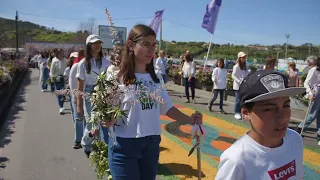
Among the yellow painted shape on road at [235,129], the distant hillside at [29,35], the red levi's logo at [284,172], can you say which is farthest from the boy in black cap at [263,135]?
the distant hillside at [29,35]

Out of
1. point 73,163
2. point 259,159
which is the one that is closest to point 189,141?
point 73,163

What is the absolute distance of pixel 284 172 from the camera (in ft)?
5.05

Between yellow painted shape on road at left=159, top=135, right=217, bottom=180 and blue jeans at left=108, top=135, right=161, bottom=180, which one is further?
yellow painted shape on road at left=159, top=135, right=217, bottom=180

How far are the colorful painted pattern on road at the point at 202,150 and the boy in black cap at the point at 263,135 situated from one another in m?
1.51

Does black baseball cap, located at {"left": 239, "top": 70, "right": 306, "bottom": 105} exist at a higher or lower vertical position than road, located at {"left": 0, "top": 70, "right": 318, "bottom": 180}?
higher

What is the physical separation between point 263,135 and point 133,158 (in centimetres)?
120

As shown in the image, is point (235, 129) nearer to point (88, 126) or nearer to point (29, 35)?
point (88, 126)

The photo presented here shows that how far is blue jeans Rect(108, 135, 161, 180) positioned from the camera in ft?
7.67

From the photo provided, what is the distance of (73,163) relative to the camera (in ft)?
15.5

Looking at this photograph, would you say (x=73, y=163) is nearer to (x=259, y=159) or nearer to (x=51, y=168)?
(x=51, y=168)

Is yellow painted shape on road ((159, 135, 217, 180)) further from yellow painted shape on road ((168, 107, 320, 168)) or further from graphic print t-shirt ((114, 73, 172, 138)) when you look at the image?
graphic print t-shirt ((114, 73, 172, 138))

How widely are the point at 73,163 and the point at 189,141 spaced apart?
7.73ft

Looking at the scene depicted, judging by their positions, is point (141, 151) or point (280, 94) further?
point (141, 151)

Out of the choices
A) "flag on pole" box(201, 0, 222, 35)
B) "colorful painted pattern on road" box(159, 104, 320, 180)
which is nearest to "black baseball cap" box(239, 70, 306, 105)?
"colorful painted pattern on road" box(159, 104, 320, 180)
